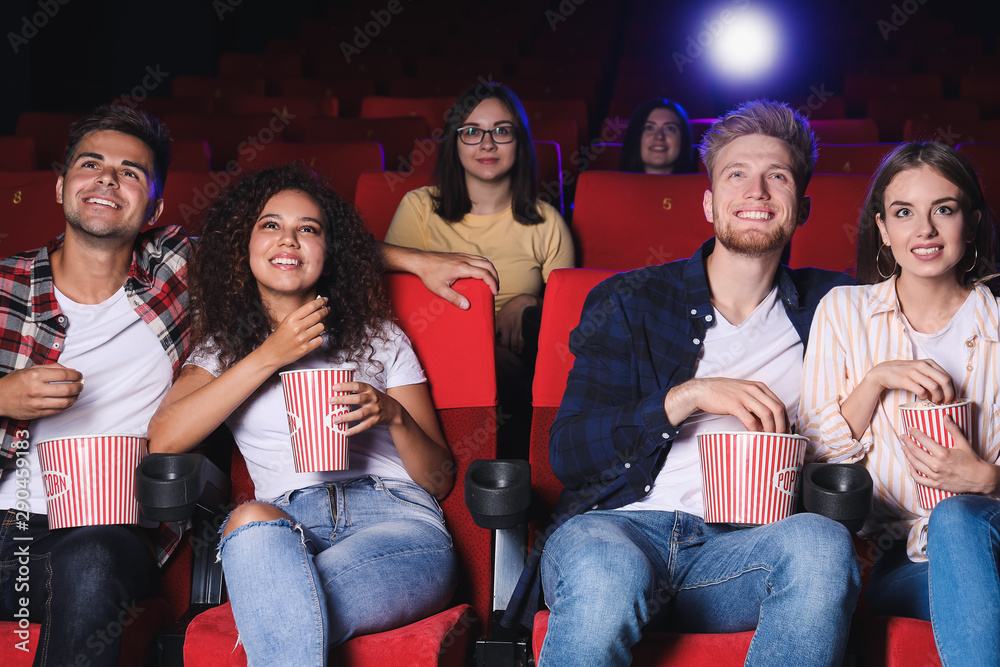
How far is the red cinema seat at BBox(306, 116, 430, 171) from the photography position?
9.39 feet

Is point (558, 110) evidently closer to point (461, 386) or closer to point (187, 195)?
point (187, 195)

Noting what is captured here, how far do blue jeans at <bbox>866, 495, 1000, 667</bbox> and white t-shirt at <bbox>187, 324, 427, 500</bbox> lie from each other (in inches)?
25.1

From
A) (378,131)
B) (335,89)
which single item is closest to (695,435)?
(378,131)

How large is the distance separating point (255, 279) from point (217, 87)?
294cm

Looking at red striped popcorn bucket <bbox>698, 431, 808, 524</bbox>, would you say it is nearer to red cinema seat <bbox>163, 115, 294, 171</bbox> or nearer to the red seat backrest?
the red seat backrest

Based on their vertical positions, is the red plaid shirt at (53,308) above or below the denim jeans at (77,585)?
above

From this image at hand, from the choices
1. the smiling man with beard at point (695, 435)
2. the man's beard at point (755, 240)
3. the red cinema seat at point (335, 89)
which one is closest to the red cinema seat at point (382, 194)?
the smiling man with beard at point (695, 435)

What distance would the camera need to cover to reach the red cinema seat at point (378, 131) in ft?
9.39

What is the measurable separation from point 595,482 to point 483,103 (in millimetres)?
1045

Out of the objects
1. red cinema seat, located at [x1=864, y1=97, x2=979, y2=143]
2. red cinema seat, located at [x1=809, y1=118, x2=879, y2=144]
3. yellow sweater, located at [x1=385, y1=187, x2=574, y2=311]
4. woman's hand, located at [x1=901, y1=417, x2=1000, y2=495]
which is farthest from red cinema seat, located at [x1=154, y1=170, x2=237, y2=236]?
red cinema seat, located at [x1=864, y1=97, x2=979, y2=143]

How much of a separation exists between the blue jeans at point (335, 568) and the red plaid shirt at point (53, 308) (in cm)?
23

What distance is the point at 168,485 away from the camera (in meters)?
0.92

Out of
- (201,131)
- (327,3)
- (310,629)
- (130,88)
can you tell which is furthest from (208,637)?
(327,3)

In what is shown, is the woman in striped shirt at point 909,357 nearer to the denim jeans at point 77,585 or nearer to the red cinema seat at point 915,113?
the denim jeans at point 77,585
